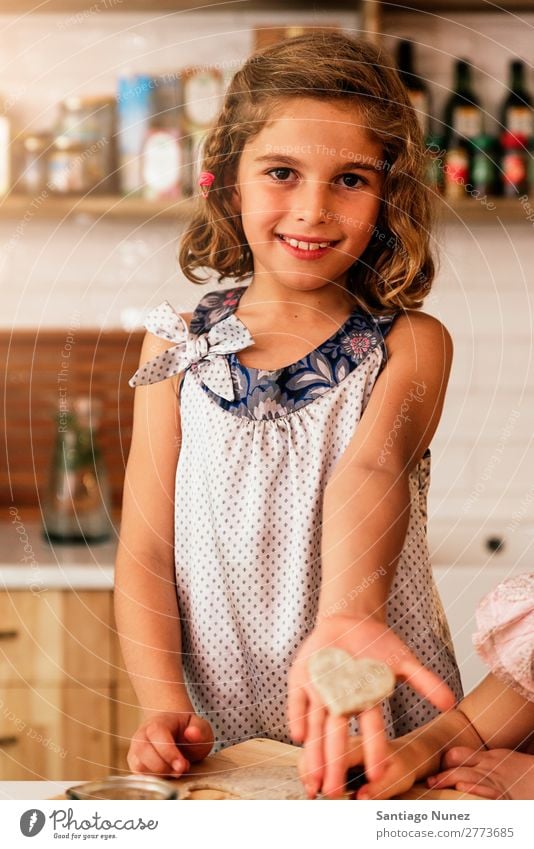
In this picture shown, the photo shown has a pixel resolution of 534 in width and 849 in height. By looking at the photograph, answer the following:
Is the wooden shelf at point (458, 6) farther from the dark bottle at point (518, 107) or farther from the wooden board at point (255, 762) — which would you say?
the wooden board at point (255, 762)

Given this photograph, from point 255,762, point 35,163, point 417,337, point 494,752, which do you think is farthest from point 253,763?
point 35,163

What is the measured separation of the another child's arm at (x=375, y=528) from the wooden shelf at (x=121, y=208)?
1.45ft

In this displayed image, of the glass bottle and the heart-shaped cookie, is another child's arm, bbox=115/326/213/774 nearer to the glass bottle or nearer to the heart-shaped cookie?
the heart-shaped cookie

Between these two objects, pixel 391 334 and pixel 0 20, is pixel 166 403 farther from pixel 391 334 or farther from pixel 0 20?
pixel 0 20

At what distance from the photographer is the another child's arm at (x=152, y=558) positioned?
463mm

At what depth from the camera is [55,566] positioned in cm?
87

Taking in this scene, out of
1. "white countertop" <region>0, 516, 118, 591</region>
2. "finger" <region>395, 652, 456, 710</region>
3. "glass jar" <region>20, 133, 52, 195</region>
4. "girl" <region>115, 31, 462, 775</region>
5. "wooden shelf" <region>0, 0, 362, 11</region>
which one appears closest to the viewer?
"finger" <region>395, 652, 456, 710</region>

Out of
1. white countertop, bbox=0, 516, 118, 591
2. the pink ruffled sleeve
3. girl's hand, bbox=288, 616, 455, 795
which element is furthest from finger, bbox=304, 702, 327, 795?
white countertop, bbox=0, 516, 118, 591

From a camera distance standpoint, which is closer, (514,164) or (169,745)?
(169,745)

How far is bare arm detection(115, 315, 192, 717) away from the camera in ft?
1.56

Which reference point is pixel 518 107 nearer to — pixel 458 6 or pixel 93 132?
pixel 458 6

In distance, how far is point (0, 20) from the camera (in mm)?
856

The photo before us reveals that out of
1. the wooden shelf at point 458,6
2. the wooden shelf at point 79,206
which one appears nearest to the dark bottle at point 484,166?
the wooden shelf at point 458,6

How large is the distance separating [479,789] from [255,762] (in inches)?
3.6
